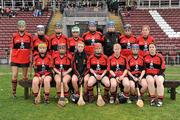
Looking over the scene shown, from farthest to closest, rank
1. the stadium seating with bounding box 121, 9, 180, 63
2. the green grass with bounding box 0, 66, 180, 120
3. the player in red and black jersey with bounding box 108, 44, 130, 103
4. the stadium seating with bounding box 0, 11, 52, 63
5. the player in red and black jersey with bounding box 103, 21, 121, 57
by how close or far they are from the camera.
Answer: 1. the stadium seating with bounding box 0, 11, 52, 63
2. the stadium seating with bounding box 121, 9, 180, 63
3. the player in red and black jersey with bounding box 103, 21, 121, 57
4. the player in red and black jersey with bounding box 108, 44, 130, 103
5. the green grass with bounding box 0, 66, 180, 120

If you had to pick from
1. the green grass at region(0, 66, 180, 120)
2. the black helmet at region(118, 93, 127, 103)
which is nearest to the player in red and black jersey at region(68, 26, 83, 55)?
the green grass at region(0, 66, 180, 120)

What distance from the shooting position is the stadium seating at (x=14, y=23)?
30.3 meters

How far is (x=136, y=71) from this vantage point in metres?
11.4

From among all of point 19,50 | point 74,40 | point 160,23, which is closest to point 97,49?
point 74,40

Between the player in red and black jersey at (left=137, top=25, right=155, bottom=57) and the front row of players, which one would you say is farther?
the player in red and black jersey at (left=137, top=25, right=155, bottom=57)

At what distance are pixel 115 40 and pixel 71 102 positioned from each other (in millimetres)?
1982

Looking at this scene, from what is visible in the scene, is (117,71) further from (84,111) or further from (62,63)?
(84,111)

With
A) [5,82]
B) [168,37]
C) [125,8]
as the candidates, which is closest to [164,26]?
[168,37]

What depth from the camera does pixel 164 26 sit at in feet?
104

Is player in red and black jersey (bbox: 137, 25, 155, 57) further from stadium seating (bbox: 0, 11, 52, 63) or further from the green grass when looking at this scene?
stadium seating (bbox: 0, 11, 52, 63)

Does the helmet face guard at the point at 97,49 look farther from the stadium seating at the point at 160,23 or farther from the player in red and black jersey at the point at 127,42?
the stadium seating at the point at 160,23

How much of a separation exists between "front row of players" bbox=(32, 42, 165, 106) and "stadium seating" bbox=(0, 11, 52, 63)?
18002mm

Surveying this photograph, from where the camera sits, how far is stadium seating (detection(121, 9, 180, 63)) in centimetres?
2775

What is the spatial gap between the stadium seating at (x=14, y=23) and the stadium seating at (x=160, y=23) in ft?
18.7
